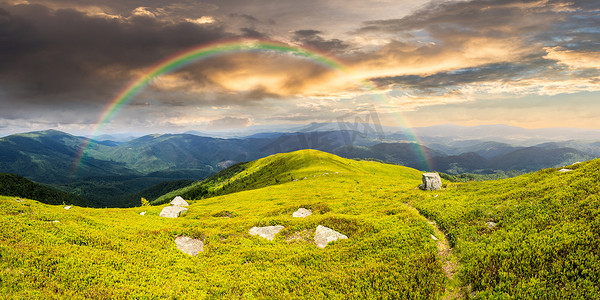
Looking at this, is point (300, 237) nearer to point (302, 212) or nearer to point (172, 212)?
point (302, 212)

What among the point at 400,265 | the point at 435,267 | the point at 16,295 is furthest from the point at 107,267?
the point at 435,267

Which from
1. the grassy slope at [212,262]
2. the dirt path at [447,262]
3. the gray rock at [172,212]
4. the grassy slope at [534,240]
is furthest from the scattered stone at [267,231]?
the gray rock at [172,212]

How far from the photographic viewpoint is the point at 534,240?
13.4m

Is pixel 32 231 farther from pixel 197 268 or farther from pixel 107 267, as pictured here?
pixel 197 268

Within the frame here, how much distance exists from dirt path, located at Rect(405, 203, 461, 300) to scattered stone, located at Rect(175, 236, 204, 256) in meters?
19.3

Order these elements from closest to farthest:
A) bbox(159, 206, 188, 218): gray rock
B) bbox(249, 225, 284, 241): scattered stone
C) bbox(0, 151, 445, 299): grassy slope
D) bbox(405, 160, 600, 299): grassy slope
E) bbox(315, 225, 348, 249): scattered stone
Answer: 1. bbox(405, 160, 600, 299): grassy slope
2. bbox(0, 151, 445, 299): grassy slope
3. bbox(315, 225, 348, 249): scattered stone
4. bbox(249, 225, 284, 241): scattered stone
5. bbox(159, 206, 188, 218): gray rock

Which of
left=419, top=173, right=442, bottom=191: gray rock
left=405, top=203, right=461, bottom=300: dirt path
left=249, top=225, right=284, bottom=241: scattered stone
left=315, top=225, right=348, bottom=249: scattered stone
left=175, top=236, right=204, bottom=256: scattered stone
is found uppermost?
left=175, top=236, right=204, bottom=256: scattered stone

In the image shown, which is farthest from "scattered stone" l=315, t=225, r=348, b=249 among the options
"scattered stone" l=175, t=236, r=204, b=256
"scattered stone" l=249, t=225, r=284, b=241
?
"scattered stone" l=175, t=236, r=204, b=256

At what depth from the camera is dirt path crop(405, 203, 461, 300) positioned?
487 inches

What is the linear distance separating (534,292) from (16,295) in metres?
25.1

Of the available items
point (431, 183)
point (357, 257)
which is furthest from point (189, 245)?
point (431, 183)

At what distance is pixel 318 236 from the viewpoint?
71.5ft

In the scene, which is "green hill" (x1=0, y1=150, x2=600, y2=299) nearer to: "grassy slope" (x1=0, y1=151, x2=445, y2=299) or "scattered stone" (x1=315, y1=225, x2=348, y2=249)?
"grassy slope" (x1=0, y1=151, x2=445, y2=299)

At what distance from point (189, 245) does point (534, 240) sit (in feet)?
85.0
